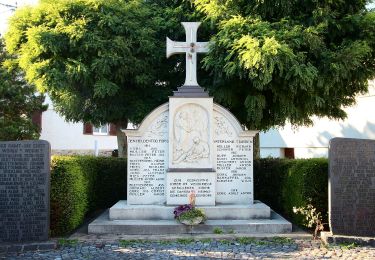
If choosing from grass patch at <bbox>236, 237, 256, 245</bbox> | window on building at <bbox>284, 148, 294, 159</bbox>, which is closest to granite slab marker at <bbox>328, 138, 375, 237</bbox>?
grass patch at <bbox>236, 237, 256, 245</bbox>

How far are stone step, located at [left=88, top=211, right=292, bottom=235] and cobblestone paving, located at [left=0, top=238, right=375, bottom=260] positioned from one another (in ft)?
1.98

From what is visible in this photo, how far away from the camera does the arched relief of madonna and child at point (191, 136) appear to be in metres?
9.25

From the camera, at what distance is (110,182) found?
1132cm

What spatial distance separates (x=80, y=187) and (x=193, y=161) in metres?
2.28

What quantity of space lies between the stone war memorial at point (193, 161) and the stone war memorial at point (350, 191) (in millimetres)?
1580

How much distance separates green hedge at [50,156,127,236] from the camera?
7.79 meters

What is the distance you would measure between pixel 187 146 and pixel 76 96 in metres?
3.79

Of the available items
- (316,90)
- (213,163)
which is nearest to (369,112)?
(316,90)

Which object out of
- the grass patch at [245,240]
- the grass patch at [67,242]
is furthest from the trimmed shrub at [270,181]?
the grass patch at [67,242]

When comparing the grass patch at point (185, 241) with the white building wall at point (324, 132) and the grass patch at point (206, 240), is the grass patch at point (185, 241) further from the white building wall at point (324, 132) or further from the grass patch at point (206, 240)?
the white building wall at point (324, 132)

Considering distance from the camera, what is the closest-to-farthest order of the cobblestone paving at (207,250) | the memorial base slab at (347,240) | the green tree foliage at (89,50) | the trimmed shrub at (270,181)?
the cobblestone paving at (207,250)
the memorial base slab at (347,240)
the trimmed shrub at (270,181)
the green tree foliage at (89,50)

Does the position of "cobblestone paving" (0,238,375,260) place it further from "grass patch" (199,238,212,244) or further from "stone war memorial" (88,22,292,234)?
"stone war memorial" (88,22,292,234)

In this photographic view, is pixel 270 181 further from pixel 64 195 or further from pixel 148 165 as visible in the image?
pixel 64 195

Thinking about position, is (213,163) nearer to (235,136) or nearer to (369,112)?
(235,136)
